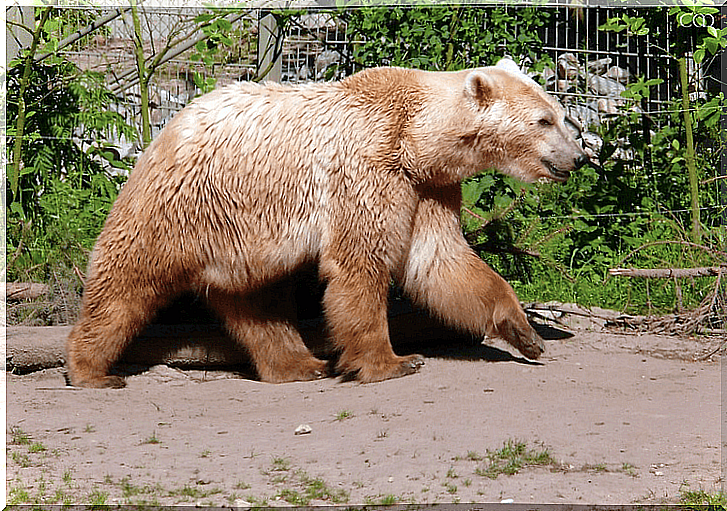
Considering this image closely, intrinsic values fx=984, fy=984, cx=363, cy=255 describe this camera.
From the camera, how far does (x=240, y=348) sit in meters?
5.57

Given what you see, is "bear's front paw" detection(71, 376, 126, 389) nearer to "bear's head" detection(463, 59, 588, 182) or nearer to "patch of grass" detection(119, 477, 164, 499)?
"patch of grass" detection(119, 477, 164, 499)

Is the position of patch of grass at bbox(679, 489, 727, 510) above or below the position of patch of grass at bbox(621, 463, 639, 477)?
above

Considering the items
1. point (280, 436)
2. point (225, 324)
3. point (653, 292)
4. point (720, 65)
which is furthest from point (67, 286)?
point (720, 65)

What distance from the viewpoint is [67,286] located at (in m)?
6.03

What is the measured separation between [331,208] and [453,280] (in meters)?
0.77

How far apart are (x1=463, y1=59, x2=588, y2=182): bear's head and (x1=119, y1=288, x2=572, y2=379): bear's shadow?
108 centimetres

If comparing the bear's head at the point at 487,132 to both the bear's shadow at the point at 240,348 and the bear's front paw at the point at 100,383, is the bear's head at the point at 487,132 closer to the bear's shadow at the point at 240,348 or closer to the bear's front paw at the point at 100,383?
the bear's shadow at the point at 240,348

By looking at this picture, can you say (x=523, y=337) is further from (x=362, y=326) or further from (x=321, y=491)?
(x=321, y=491)

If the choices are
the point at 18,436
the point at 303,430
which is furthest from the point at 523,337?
the point at 18,436

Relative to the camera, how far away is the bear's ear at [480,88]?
493 centimetres

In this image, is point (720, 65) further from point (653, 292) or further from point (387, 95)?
point (387, 95)

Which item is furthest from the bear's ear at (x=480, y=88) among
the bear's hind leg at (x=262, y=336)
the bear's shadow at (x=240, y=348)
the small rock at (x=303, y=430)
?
the small rock at (x=303, y=430)

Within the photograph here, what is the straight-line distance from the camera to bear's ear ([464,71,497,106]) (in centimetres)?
493

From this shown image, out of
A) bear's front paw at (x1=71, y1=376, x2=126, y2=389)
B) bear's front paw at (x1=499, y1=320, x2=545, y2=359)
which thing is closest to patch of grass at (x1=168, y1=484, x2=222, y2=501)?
bear's front paw at (x1=71, y1=376, x2=126, y2=389)
